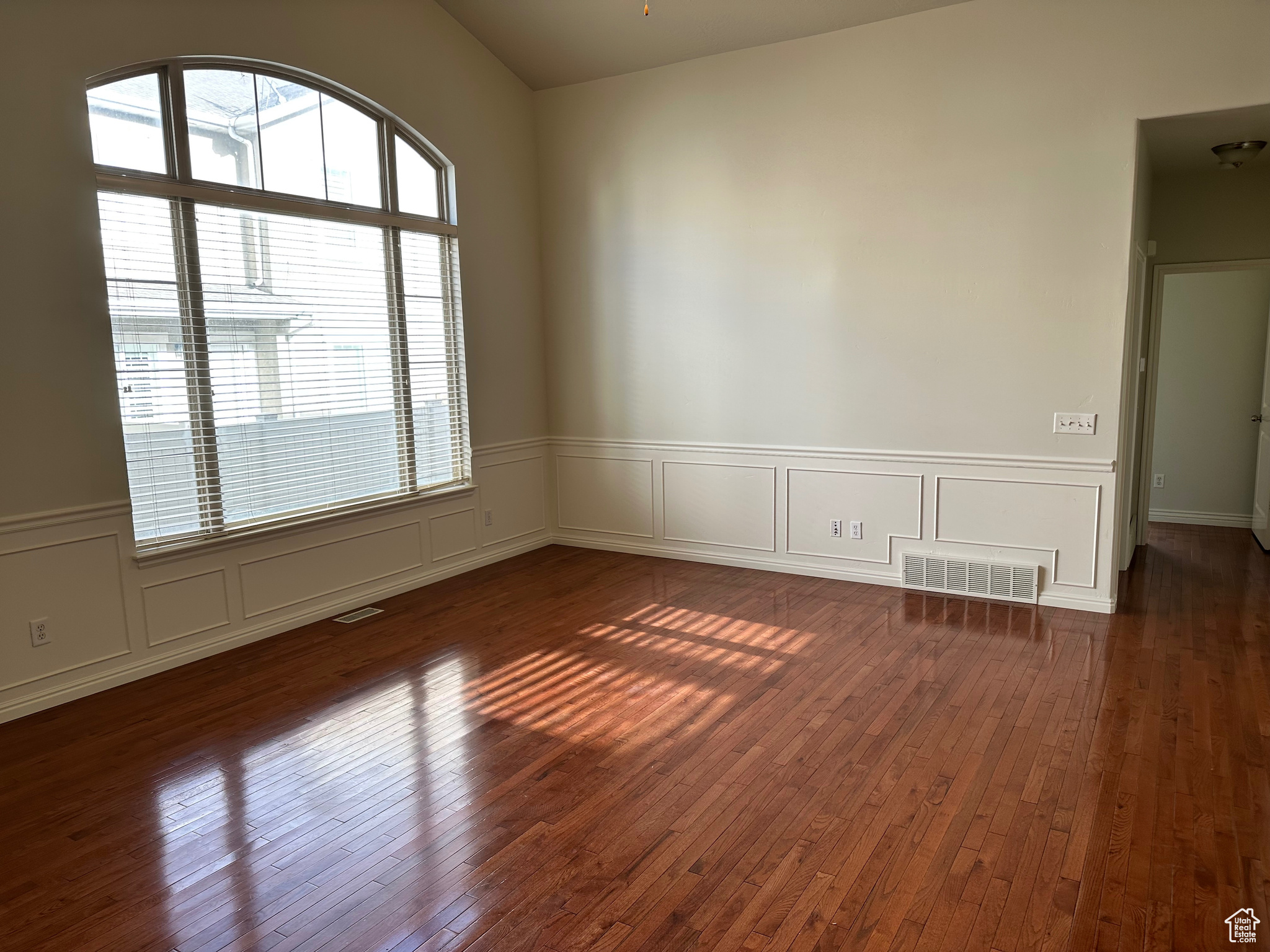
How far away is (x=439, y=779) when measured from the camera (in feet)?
10.1

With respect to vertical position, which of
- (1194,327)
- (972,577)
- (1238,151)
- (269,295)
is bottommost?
(972,577)

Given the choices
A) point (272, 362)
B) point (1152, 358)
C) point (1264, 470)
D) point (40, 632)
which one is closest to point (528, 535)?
point (272, 362)

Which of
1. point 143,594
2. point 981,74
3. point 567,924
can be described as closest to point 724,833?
point 567,924

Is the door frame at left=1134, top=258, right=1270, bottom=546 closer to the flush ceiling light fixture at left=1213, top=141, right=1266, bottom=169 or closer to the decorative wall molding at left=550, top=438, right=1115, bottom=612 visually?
the flush ceiling light fixture at left=1213, top=141, right=1266, bottom=169

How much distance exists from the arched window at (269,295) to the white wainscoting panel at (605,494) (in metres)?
1.13

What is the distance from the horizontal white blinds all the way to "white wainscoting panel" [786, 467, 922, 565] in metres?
2.39

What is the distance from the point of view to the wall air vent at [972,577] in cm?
488

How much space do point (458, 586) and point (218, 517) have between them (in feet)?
5.44

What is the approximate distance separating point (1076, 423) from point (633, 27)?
3.65m

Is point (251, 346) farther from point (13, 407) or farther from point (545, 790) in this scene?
point (545, 790)

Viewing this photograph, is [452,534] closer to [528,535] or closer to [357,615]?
[528,535]

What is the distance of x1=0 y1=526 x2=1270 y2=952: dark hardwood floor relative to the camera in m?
2.30

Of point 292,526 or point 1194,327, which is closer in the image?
point 292,526

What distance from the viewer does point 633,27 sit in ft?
17.5
